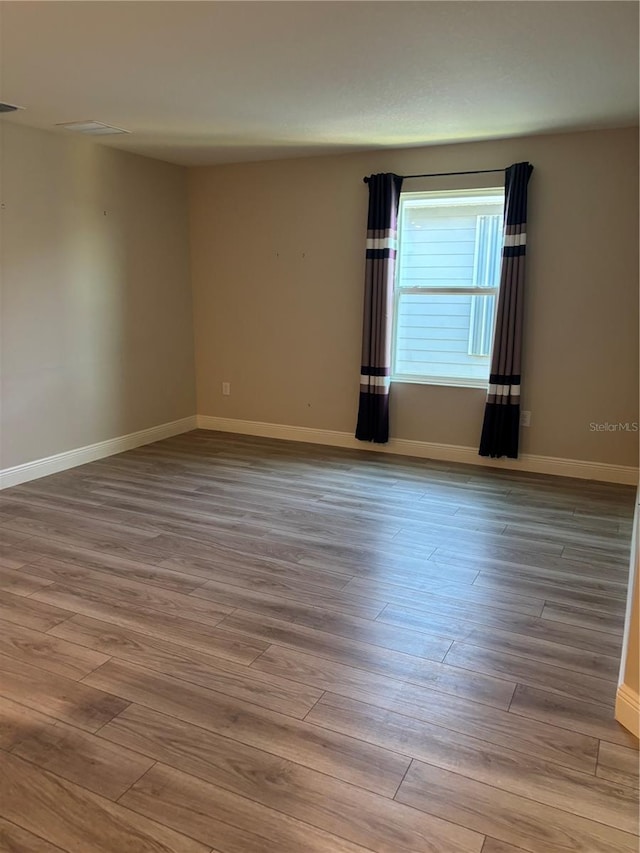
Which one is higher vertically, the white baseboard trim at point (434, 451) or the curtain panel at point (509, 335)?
the curtain panel at point (509, 335)

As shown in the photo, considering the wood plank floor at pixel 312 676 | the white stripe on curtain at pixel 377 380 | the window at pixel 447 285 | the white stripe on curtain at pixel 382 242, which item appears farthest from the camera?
the white stripe on curtain at pixel 377 380

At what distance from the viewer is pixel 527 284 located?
4523 millimetres

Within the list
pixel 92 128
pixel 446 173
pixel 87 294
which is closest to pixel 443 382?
pixel 446 173

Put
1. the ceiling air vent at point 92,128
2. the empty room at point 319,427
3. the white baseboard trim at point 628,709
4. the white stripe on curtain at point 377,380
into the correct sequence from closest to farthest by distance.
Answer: the empty room at point 319,427 → the white baseboard trim at point 628,709 → the ceiling air vent at point 92,128 → the white stripe on curtain at point 377,380

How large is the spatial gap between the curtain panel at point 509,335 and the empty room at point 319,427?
0.02 meters

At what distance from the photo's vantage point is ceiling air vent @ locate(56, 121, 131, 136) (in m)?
3.98

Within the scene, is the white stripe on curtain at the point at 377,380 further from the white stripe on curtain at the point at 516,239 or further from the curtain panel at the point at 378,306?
the white stripe on curtain at the point at 516,239

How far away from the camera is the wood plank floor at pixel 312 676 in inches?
63.9

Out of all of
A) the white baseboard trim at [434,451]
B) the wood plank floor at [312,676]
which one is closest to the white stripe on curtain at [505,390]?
the white baseboard trim at [434,451]

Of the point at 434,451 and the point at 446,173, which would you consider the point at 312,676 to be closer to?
the point at 434,451

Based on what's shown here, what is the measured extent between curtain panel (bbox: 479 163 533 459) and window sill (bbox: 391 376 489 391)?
0.62ft

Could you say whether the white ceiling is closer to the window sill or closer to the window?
the window

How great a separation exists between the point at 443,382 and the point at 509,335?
666mm

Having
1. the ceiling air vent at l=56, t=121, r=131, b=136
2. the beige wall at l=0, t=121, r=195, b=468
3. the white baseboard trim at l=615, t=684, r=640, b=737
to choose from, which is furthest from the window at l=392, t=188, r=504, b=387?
the white baseboard trim at l=615, t=684, r=640, b=737
